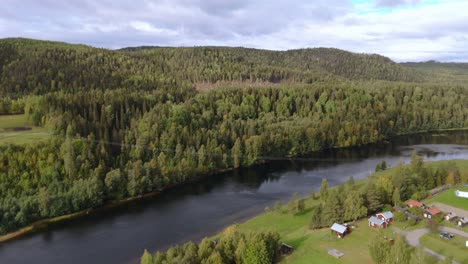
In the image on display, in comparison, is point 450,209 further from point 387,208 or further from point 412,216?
point 387,208

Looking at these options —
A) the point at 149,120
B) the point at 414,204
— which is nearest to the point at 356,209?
the point at 414,204

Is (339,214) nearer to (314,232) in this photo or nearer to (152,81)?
(314,232)

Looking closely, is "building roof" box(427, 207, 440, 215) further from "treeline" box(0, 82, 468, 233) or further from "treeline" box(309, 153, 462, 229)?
"treeline" box(0, 82, 468, 233)

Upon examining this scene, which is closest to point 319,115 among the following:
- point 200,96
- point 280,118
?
point 280,118

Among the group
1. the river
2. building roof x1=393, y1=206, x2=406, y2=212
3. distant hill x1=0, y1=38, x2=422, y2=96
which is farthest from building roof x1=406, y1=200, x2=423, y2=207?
distant hill x1=0, y1=38, x2=422, y2=96

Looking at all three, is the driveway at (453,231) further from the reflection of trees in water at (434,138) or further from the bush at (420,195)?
the reflection of trees in water at (434,138)

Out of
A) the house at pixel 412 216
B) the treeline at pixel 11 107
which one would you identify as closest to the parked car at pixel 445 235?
the house at pixel 412 216
